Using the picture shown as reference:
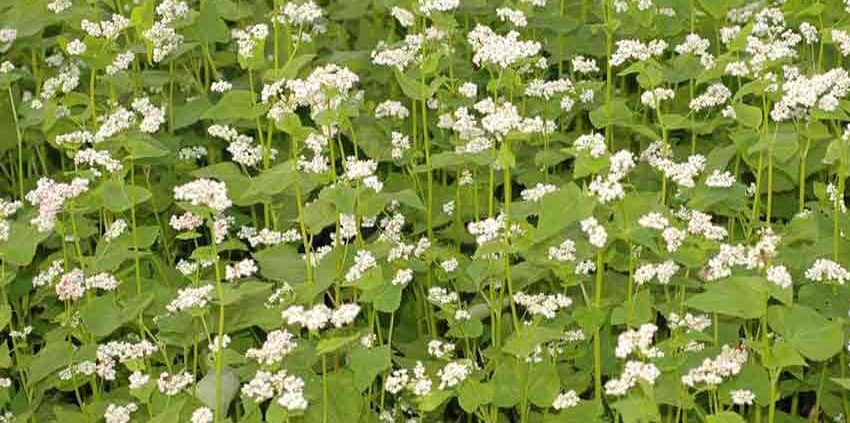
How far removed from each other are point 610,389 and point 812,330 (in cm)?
59

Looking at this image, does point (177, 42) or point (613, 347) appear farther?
point (177, 42)

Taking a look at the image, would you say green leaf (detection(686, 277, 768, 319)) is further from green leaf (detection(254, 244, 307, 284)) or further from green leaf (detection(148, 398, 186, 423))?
green leaf (detection(148, 398, 186, 423))

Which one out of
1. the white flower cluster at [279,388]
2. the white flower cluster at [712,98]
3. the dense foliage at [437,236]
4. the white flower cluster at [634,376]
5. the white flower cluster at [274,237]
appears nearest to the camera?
the white flower cluster at [634,376]

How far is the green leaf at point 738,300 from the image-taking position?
3404 mm

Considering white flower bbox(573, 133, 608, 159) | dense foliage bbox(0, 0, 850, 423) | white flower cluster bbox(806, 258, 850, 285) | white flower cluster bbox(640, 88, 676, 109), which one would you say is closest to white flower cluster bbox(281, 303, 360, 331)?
dense foliage bbox(0, 0, 850, 423)

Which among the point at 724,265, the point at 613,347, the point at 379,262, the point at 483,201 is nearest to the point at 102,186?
the point at 379,262

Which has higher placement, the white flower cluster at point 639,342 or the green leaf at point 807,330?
the white flower cluster at point 639,342

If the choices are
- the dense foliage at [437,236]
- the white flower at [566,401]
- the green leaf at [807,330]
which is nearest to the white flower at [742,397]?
the dense foliage at [437,236]

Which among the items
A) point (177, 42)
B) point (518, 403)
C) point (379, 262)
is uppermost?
point (177, 42)

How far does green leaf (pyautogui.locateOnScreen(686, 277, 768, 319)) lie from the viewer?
3.40m

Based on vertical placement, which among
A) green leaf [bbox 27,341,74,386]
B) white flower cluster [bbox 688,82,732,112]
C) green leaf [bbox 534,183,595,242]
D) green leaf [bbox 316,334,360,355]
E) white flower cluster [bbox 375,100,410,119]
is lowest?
green leaf [bbox 27,341,74,386]

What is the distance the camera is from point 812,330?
3473 millimetres

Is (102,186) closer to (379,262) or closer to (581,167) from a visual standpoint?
(379,262)

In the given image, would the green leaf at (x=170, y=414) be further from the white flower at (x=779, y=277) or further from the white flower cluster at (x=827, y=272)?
the white flower cluster at (x=827, y=272)
